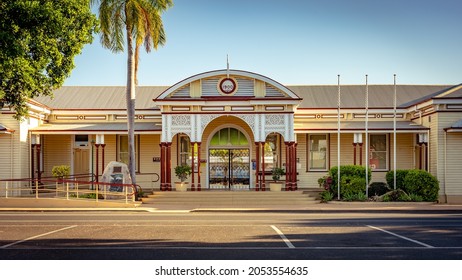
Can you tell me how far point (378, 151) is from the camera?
98.7 ft

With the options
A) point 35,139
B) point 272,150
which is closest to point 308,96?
point 272,150

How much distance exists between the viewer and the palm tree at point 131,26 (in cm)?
2575

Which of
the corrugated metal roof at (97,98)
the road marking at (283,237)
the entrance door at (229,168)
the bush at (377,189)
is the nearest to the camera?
the road marking at (283,237)

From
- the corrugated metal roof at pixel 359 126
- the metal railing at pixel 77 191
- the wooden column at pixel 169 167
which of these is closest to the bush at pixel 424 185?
the corrugated metal roof at pixel 359 126

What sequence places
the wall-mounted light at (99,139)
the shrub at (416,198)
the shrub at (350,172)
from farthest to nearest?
the wall-mounted light at (99,139)
the shrub at (350,172)
the shrub at (416,198)

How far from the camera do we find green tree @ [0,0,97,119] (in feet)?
59.8

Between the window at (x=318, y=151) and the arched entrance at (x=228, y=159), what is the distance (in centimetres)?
346

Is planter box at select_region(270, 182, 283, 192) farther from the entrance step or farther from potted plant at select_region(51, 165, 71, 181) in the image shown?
potted plant at select_region(51, 165, 71, 181)

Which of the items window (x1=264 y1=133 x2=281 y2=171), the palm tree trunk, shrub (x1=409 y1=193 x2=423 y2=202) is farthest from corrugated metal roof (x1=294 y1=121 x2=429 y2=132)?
the palm tree trunk

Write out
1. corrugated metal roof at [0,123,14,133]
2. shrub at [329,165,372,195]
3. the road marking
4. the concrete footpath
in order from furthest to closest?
shrub at [329,165,372,195] < corrugated metal roof at [0,123,14,133] < the concrete footpath < the road marking

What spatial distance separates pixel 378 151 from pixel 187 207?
12.0 meters

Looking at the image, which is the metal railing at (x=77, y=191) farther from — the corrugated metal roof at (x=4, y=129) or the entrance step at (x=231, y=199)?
the corrugated metal roof at (x=4, y=129)

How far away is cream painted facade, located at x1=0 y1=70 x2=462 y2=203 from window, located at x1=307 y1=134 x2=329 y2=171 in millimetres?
55

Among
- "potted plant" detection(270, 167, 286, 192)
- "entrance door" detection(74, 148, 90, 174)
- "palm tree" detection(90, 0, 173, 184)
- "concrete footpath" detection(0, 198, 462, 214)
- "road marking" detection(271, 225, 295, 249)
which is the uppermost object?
"palm tree" detection(90, 0, 173, 184)
